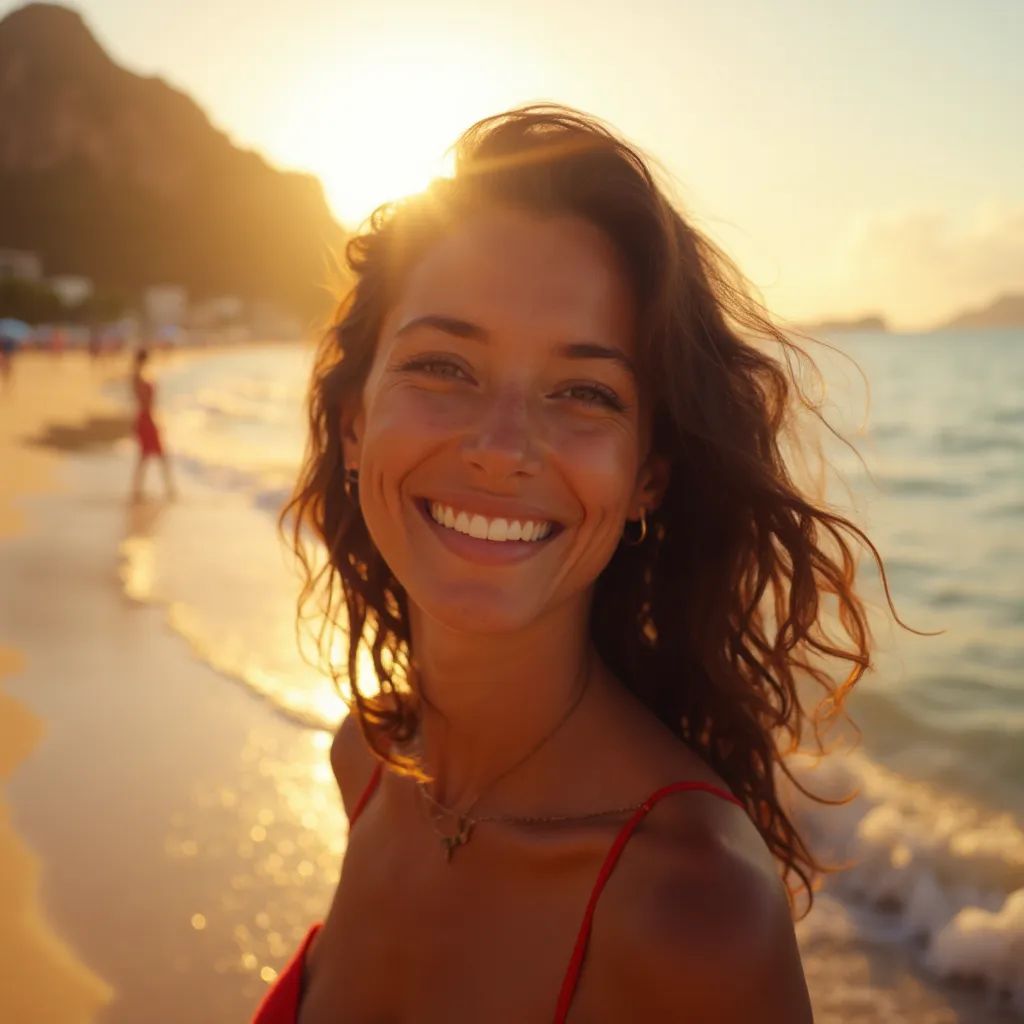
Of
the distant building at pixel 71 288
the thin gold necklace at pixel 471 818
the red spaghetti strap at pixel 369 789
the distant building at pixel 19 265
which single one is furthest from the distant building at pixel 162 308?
the thin gold necklace at pixel 471 818

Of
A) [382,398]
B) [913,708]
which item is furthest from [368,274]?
[913,708]

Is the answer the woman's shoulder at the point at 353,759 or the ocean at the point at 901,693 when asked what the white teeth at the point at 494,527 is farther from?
the ocean at the point at 901,693

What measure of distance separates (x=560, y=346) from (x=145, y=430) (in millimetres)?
13200

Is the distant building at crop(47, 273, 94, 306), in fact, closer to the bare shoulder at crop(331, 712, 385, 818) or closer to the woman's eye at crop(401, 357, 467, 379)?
the bare shoulder at crop(331, 712, 385, 818)

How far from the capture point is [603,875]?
1.72 meters

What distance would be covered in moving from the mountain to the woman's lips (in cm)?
13040

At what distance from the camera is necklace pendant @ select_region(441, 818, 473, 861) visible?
81.7 inches

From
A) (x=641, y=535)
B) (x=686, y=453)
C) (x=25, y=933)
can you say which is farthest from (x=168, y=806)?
(x=686, y=453)

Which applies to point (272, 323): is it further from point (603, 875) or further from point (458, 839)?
point (603, 875)

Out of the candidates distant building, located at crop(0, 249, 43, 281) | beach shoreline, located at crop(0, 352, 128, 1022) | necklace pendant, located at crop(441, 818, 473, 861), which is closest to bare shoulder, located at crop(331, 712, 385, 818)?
necklace pendant, located at crop(441, 818, 473, 861)

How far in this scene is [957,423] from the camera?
86.6 feet

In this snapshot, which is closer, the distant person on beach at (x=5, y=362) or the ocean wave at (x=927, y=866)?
the ocean wave at (x=927, y=866)

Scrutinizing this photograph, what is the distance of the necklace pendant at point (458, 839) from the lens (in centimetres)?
207

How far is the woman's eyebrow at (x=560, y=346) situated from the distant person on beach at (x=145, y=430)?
12583 millimetres
